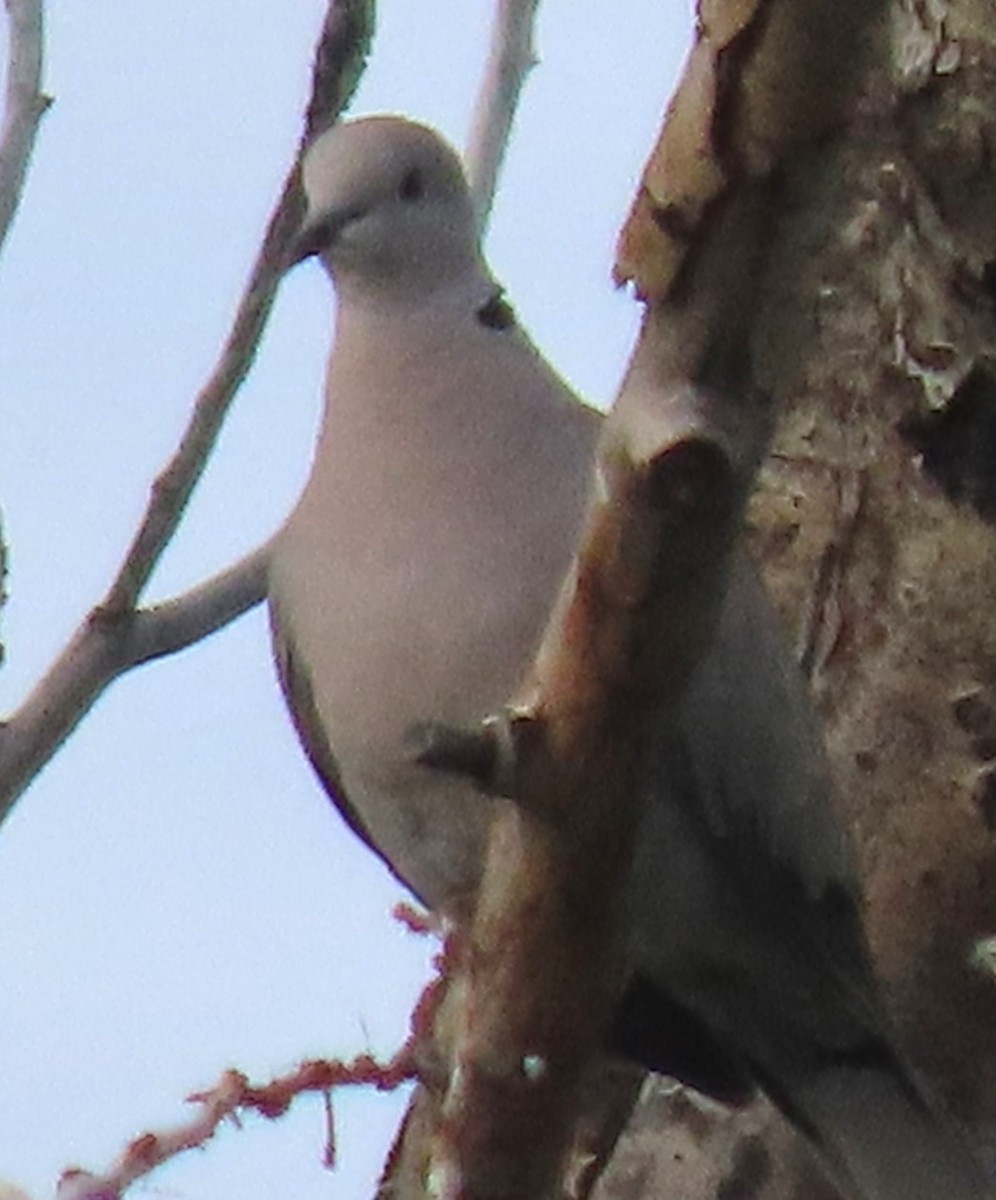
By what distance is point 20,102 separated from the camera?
171 cm

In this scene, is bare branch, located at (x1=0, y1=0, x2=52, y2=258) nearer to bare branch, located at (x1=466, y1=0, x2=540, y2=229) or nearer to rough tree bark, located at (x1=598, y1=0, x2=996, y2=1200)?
bare branch, located at (x1=466, y1=0, x2=540, y2=229)

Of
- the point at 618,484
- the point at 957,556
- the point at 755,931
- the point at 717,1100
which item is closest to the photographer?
the point at 618,484

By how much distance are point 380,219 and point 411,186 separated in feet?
0.15

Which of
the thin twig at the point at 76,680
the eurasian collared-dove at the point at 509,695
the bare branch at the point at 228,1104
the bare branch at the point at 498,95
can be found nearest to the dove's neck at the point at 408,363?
the eurasian collared-dove at the point at 509,695

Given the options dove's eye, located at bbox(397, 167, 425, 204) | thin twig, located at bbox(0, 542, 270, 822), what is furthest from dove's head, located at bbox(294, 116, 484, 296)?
thin twig, located at bbox(0, 542, 270, 822)

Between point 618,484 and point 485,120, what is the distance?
1015mm

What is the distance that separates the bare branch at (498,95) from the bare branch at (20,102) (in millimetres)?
392

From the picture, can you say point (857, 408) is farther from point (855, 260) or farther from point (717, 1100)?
point (717, 1100)

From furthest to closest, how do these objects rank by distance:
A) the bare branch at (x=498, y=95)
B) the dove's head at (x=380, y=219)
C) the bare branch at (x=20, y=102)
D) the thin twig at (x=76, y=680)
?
the bare branch at (x=498, y=95)
the dove's head at (x=380, y=219)
the bare branch at (x=20, y=102)
the thin twig at (x=76, y=680)

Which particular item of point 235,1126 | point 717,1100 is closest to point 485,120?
point 717,1100

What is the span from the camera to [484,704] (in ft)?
5.18

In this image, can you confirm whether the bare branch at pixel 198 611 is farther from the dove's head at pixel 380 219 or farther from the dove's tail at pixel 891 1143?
the dove's tail at pixel 891 1143

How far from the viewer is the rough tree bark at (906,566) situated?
191 cm

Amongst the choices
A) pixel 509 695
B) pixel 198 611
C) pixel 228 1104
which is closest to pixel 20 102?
pixel 198 611
